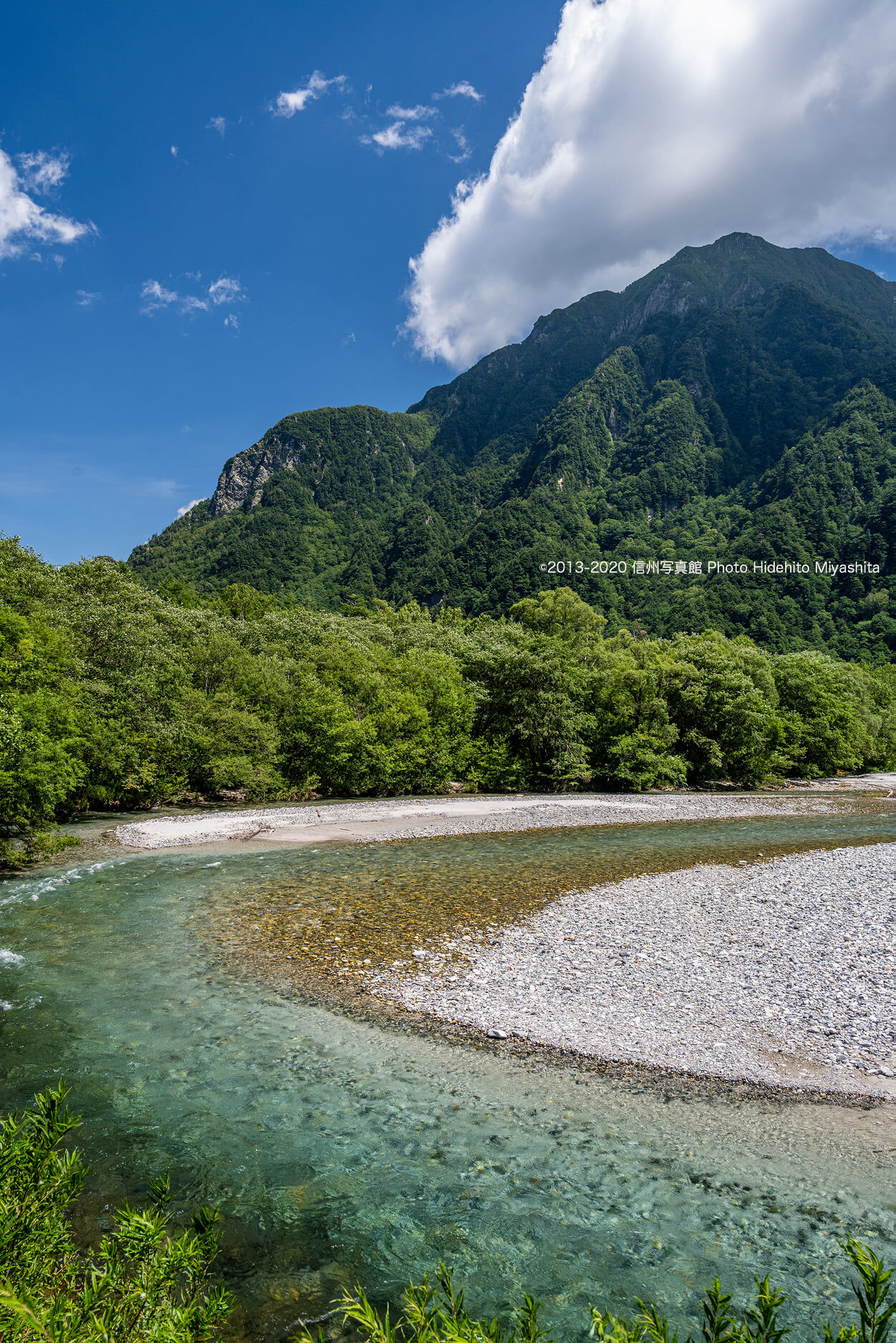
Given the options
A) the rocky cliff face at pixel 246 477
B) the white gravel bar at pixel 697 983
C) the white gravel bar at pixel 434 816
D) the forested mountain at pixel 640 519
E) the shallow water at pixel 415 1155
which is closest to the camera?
the shallow water at pixel 415 1155

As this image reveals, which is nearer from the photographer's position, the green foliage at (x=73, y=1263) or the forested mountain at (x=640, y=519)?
the green foliage at (x=73, y=1263)

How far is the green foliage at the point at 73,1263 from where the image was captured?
272 centimetres

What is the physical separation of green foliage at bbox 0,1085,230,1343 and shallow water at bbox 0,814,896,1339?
3.20 metres

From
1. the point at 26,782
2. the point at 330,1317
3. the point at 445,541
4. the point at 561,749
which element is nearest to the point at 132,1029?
the point at 330,1317

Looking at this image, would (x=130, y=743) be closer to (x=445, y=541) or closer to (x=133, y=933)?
(x=133, y=933)

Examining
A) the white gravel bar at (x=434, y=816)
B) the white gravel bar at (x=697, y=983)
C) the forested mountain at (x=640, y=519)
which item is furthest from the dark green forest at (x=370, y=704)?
the forested mountain at (x=640, y=519)

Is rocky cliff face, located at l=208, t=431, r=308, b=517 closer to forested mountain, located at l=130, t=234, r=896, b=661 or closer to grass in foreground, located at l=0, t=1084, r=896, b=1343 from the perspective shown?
forested mountain, located at l=130, t=234, r=896, b=661

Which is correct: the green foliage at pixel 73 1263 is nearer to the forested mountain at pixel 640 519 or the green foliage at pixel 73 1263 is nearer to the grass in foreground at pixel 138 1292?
the grass in foreground at pixel 138 1292

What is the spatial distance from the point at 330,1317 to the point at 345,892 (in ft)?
41.1

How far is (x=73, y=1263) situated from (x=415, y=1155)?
483cm

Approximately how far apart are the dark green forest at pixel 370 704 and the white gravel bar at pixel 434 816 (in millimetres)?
3488

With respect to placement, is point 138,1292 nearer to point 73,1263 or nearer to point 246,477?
point 73,1263

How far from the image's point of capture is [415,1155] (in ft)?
24.7

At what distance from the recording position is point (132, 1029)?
33.4ft
